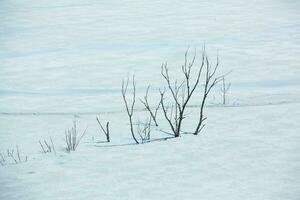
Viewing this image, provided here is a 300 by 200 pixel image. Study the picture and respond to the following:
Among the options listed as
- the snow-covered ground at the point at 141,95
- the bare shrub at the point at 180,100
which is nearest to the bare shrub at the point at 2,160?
the snow-covered ground at the point at 141,95

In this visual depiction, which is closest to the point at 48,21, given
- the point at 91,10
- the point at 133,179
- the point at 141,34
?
the point at 91,10

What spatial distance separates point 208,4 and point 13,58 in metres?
→ 6.37

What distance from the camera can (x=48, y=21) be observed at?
1151cm

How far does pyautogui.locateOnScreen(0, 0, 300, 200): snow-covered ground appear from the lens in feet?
10.4

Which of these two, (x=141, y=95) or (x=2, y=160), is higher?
(x=141, y=95)

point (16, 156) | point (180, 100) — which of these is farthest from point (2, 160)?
point (180, 100)

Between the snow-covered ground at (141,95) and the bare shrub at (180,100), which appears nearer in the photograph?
the snow-covered ground at (141,95)

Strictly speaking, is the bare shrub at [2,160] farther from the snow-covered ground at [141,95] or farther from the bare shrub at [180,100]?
the bare shrub at [180,100]

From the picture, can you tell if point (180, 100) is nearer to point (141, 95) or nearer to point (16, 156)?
point (141, 95)

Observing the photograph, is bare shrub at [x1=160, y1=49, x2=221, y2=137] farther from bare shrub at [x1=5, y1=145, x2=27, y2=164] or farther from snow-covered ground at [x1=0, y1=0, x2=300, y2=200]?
bare shrub at [x1=5, y1=145, x2=27, y2=164]

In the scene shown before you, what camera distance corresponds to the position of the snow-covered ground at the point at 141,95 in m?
3.16

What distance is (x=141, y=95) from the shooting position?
6.05 meters

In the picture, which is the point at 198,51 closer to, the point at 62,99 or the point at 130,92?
the point at 130,92

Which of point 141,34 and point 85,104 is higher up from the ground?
point 141,34
